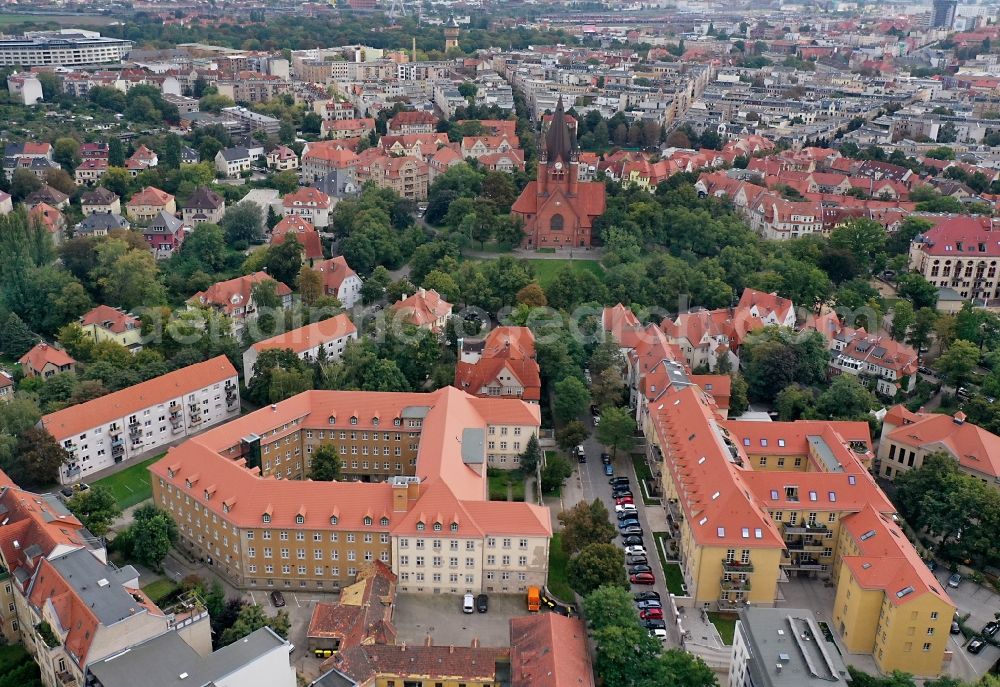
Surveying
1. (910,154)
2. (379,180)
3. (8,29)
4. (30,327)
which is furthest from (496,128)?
(8,29)

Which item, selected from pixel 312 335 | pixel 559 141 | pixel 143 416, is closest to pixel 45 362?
pixel 143 416

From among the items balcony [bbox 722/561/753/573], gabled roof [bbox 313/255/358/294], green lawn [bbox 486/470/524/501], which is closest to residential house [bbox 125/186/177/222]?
gabled roof [bbox 313/255/358/294]

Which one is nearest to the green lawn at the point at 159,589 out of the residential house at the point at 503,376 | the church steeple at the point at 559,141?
the residential house at the point at 503,376

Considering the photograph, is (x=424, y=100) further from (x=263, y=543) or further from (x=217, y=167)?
(x=263, y=543)

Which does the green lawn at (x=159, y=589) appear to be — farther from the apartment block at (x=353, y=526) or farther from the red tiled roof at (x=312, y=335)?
the red tiled roof at (x=312, y=335)

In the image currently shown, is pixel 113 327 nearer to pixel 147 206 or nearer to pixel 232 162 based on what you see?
pixel 147 206
